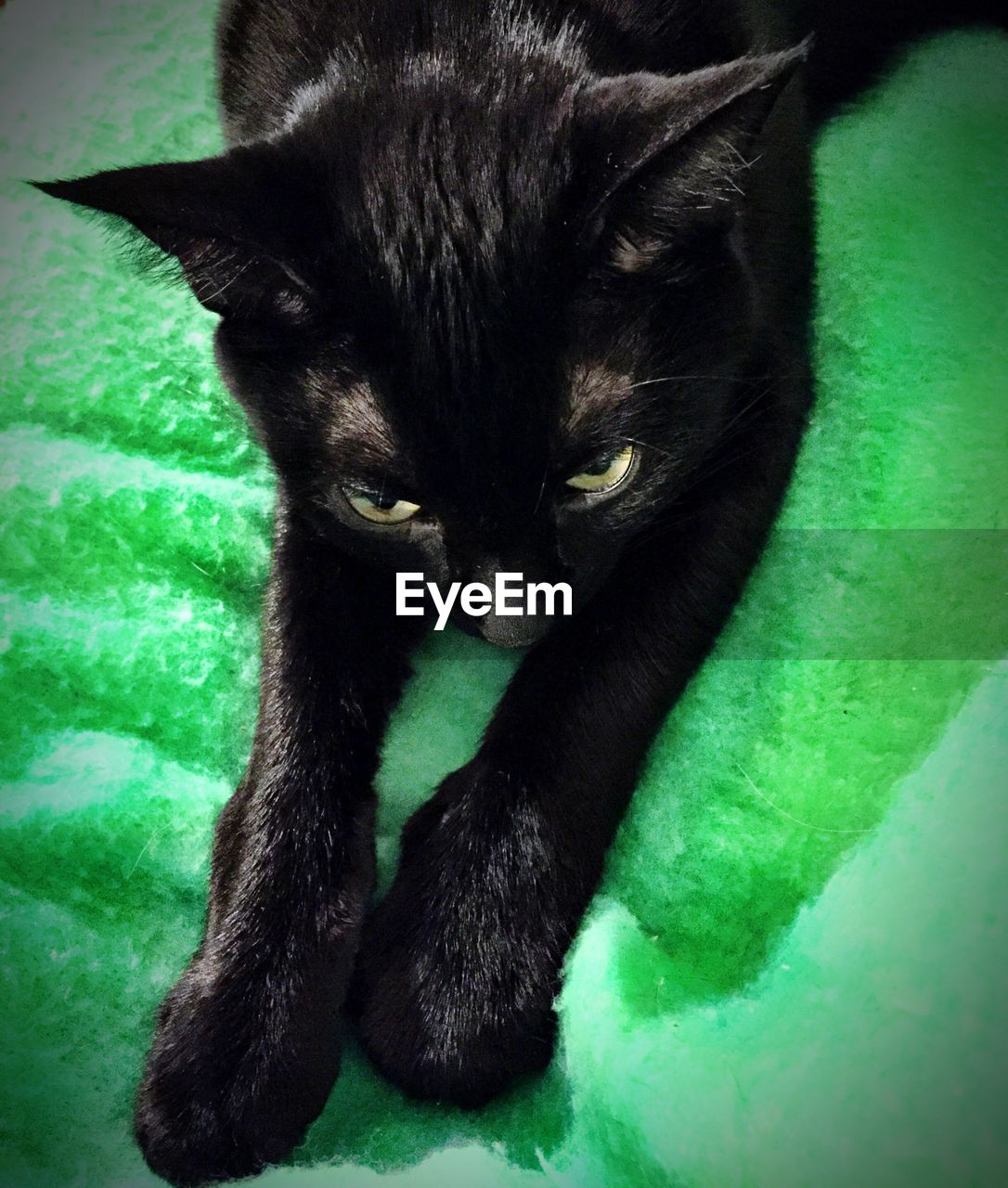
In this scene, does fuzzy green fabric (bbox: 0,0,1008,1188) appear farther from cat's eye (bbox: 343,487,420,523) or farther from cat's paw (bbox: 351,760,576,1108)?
cat's eye (bbox: 343,487,420,523)

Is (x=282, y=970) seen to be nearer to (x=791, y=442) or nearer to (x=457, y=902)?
(x=457, y=902)

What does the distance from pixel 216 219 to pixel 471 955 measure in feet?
1.92

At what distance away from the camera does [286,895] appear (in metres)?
0.91

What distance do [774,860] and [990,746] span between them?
0.61 feet

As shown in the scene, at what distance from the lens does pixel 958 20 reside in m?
1.44

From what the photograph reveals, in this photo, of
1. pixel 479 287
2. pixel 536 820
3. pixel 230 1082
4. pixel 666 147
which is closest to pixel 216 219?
pixel 479 287

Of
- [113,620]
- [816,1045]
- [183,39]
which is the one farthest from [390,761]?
[183,39]

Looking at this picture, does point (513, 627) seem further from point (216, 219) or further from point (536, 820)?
point (216, 219)

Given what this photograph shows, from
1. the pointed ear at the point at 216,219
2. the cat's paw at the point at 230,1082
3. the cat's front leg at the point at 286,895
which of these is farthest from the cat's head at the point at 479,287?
the cat's paw at the point at 230,1082

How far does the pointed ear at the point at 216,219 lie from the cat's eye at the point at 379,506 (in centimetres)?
15

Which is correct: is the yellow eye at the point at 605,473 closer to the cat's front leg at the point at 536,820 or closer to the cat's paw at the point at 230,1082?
the cat's front leg at the point at 536,820

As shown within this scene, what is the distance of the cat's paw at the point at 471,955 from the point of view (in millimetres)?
849

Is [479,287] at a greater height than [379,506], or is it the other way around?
[479,287]

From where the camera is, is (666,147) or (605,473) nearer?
(666,147)
